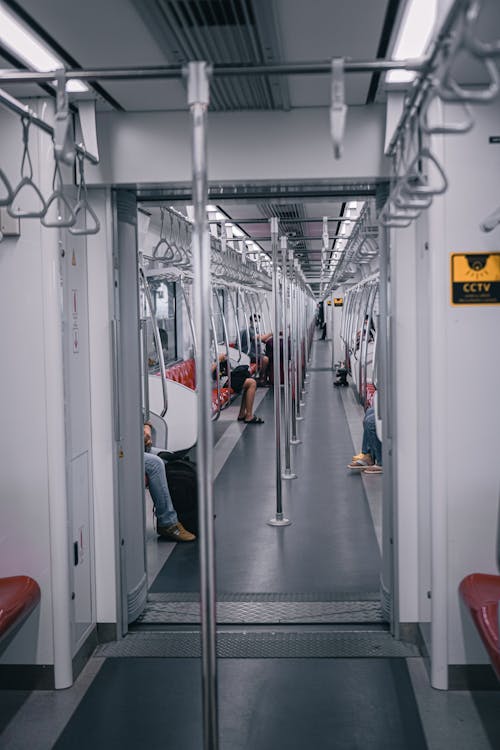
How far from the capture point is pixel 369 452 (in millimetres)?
8633

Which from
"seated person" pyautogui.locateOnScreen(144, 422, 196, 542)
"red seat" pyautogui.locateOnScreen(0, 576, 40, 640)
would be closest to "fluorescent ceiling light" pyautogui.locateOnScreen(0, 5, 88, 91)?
"red seat" pyautogui.locateOnScreen(0, 576, 40, 640)

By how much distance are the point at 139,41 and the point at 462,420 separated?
2.13 metres

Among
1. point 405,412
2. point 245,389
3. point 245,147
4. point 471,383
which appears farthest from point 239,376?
point 471,383

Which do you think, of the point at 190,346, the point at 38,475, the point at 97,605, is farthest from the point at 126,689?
the point at 190,346

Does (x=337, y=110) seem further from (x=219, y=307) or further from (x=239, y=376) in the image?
(x=239, y=376)

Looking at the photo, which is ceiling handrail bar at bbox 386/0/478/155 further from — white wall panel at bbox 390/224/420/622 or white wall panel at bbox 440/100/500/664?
white wall panel at bbox 390/224/420/622

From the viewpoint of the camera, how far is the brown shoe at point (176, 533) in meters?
6.07

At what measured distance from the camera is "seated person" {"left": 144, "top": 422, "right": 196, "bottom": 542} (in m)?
5.89

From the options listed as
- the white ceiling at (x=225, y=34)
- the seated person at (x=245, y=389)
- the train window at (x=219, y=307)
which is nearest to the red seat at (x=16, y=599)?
the white ceiling at (x=225, y=34)

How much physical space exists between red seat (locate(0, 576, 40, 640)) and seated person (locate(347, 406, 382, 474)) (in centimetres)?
516

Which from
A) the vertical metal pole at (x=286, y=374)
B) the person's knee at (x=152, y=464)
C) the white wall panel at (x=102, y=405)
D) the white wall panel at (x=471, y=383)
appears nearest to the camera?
the white wall panel at (x=471, y=383)

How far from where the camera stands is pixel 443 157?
355 centimetres

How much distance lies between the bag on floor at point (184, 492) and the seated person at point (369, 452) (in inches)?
105

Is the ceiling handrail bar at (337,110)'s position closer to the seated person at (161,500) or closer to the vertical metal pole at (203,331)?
the vertical metal pole at (203,331)
